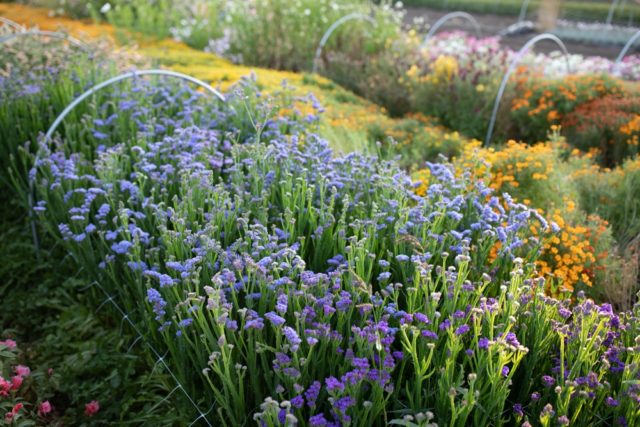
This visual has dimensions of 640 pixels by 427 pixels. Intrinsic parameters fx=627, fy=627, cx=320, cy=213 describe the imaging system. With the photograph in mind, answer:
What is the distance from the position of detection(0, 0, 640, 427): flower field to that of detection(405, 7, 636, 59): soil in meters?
8.48

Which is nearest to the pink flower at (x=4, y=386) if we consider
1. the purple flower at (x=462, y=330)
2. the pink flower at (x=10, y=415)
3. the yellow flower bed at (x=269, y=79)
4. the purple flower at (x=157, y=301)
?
the pink flower at (x=10, y=415)

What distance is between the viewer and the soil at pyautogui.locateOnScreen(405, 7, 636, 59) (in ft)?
50.2

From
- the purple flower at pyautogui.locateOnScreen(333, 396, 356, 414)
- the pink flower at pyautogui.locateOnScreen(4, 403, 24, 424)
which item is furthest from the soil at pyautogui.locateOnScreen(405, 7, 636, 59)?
the pink flower at pyautogui.locateOnScreen(4, 403, 24, 424)

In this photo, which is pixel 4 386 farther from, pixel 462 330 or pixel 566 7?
pixel 566 7

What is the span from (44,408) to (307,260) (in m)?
1.50

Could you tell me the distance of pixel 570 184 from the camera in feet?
16.7

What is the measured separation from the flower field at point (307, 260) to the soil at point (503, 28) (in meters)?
8.48

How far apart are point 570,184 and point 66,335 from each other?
12.9 ft

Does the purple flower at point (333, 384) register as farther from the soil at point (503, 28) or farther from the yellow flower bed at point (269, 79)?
the soil at point (503, 28)

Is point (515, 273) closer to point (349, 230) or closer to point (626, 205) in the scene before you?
point (349, 230)

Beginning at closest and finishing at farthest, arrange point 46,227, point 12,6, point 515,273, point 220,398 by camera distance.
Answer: point 220,398, point 515,273, point 46,227, point 12,6

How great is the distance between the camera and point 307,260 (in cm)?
337

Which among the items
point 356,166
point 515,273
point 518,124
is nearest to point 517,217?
point 515,273

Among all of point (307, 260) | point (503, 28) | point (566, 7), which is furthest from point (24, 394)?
point (566, 7)
